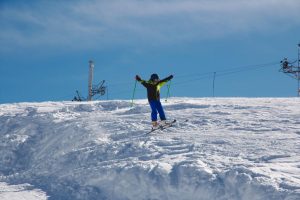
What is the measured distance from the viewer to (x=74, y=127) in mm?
17578

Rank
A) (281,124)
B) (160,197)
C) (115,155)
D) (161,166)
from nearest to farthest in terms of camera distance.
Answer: (160,197) < (161,166) < (115,155) < (281,124)

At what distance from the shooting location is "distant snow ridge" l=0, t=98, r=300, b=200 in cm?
1138

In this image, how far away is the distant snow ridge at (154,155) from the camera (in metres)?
11.4

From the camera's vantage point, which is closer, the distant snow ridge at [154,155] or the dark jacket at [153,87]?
the distant snow ridge at [154,155]

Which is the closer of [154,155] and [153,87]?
[154,155]

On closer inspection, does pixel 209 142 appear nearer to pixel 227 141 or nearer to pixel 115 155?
pixel 227 141

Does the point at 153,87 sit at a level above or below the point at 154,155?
above

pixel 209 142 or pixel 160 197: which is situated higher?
pixel 209 142

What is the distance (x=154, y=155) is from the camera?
1359 cm

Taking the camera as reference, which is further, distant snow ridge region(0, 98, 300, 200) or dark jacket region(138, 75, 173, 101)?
dark jacket region(138, 75, 173, 101)

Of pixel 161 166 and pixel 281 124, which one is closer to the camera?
pixel 161 166

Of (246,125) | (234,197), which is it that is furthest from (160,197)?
(246,125)

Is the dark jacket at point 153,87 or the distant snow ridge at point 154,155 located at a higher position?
the dark jacket at point 153,87

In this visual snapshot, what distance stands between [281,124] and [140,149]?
4.72 meters
